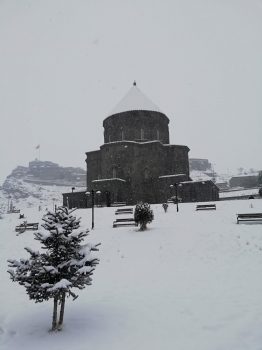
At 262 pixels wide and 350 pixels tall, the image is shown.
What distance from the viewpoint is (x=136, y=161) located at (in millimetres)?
38312

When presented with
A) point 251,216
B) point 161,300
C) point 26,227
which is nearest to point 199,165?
point 26,227

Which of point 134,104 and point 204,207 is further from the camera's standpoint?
point 134,104

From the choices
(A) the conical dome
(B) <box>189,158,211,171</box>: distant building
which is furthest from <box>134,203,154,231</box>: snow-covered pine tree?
(B) <box>189,158,211,171</box>: distant building

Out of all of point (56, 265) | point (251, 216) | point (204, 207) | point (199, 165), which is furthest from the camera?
point (199, 165)

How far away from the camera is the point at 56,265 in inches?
226

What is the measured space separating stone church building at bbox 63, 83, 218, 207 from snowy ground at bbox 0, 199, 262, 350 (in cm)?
2200

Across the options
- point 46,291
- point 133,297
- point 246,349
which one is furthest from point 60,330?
point 246,349

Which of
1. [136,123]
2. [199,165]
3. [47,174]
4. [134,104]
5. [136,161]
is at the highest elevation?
[199,165]

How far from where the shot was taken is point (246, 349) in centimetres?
434

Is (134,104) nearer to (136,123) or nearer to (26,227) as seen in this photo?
(136,123)

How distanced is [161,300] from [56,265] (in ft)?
9.96

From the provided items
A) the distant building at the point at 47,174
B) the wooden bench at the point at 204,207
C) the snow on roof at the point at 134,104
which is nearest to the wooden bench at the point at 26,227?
the wooden bench at the point at 204,207

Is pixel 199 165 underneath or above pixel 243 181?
above

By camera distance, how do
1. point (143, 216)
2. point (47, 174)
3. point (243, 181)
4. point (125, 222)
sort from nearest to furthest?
point (143, 216) → point (125, 222) → point (243, 181) → point (47, 174)
